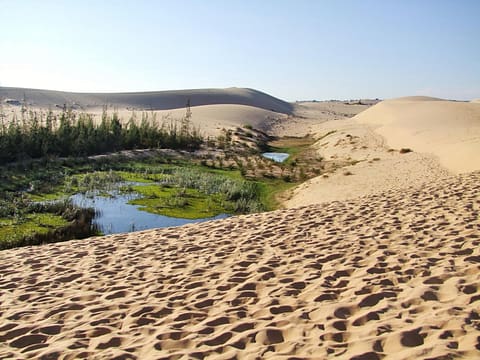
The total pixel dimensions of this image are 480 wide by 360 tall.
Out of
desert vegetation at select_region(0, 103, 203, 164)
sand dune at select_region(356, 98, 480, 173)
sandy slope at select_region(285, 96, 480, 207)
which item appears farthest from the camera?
desert vegetation at select_region(0, 103, 203, 164)

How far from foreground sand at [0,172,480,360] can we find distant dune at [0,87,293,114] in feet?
157

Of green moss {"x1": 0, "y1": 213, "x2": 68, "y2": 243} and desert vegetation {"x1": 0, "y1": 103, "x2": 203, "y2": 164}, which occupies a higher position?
desert vegetation {"x1": 0, "y1": 103, "x2": 203, "y2": 164}

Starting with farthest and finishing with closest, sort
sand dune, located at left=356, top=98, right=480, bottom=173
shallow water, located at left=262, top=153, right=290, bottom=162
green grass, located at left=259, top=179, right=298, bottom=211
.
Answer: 1. shallow water, located at left=262, top=153, right=290, bottom=162
2. sand dune, located at left=356, top=98, right=480, bottom=173
3. green grass, located at left=259, top=179, right=298, bottom=211

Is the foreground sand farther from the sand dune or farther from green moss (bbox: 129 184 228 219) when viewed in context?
the sand dune

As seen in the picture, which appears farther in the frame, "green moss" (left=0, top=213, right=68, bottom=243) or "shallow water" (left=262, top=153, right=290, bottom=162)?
"shallow water" (left=262, top=153, right=290, bottom=162)

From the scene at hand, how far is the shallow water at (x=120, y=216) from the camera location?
11.0 metres

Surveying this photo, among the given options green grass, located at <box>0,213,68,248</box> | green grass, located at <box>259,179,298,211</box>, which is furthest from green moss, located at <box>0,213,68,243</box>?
green grass, located at <box>259,179,298,211</box>

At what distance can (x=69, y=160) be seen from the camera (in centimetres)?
1856

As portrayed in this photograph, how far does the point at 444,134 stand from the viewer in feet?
86.0

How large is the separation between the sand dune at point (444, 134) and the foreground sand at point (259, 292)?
32.0ft

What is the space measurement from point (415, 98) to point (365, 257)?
69.6m

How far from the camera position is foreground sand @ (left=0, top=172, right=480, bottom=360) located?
402cm

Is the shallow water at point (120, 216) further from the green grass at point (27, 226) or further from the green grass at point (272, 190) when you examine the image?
the green grass at point (272, 190)

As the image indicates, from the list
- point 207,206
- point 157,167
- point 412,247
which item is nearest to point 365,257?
point 412,247
